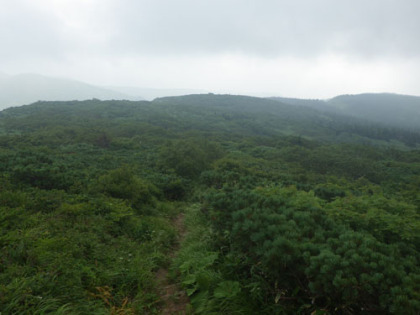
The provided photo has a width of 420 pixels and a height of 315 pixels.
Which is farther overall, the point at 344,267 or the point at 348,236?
the point at 348,236

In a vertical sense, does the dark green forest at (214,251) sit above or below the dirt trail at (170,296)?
above

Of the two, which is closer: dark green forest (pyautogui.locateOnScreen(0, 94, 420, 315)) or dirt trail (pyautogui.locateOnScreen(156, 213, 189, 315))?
dark green forest (pyautogui.locateOnScreen(0, 94, 420, 315))

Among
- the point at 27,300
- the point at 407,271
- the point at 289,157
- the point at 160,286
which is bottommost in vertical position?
the point at 289,157

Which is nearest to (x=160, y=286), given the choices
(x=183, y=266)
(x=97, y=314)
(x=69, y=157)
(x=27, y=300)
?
(x=183, y=266)

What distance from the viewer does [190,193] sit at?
12875mm

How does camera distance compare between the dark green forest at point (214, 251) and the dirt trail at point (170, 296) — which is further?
the dirt trail at point (170, 296)

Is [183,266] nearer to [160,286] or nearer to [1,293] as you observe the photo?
[160,286]

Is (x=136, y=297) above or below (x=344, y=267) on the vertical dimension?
below

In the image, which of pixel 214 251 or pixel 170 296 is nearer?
pixel 170 296

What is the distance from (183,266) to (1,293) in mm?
3027

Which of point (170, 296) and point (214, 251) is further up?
point (214, 251)

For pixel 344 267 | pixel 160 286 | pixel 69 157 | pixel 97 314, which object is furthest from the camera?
pixel 69 157

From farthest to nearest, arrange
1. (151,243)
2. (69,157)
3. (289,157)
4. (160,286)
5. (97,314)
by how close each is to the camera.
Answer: (289,157) < (69,157) < (151,243) < (160,286) < (97,314)

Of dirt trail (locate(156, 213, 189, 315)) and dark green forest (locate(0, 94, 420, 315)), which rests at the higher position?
dark green forest (locate(0, 94, 420, 315))
